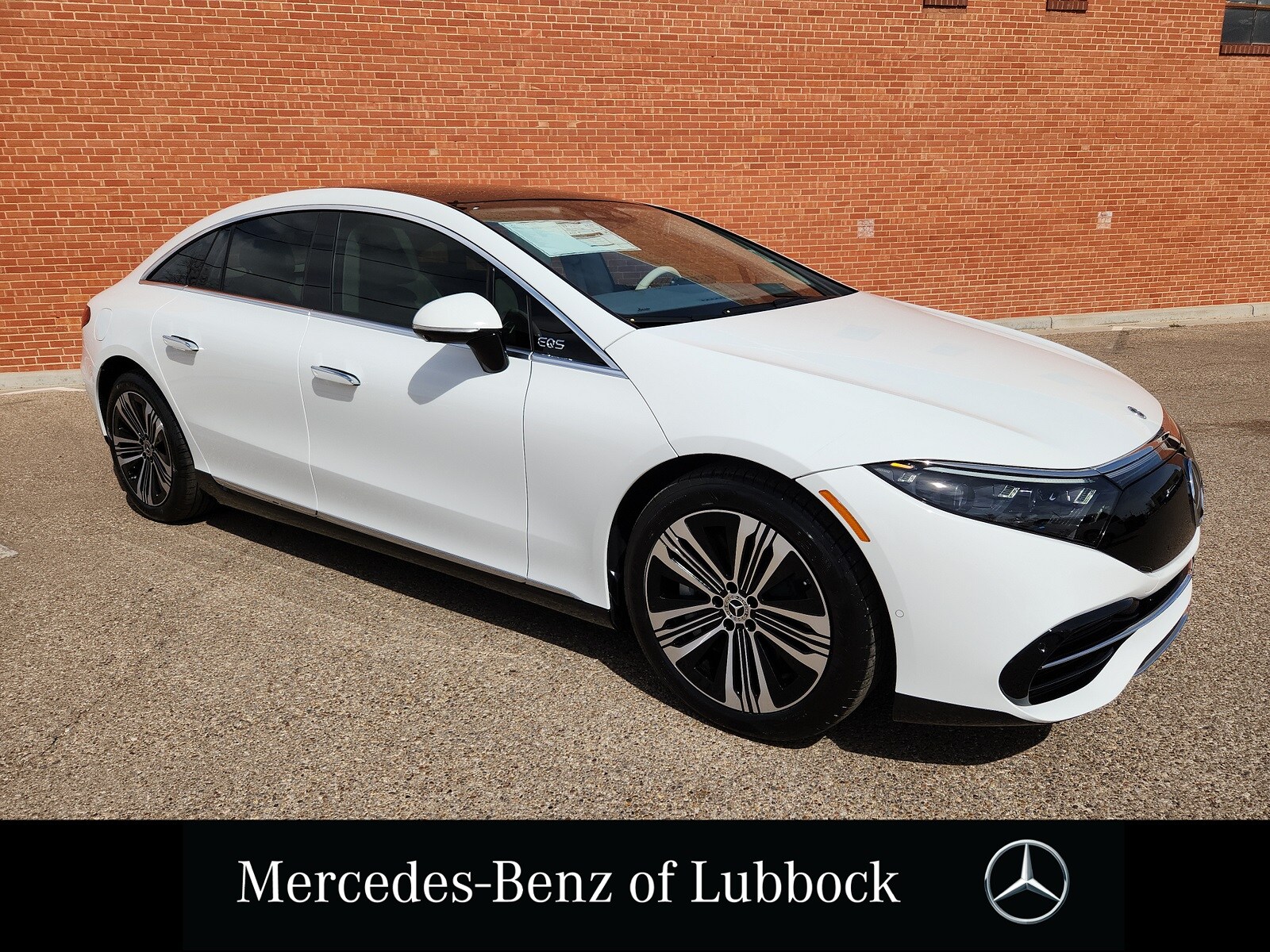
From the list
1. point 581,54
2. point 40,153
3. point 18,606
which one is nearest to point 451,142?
point 581,54

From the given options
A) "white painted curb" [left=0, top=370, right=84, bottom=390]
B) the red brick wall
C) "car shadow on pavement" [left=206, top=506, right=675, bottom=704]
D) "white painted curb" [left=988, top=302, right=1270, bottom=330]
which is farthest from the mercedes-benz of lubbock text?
"white painted curb" [left=988, top=302, right=1270, bottom=330]

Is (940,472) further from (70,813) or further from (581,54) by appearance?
(581,54)

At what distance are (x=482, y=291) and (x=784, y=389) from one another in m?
1.20

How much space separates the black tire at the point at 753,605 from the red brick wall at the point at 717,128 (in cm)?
714

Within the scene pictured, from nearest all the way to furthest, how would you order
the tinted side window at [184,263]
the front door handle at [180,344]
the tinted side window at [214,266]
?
the front door handle at [180,344], the tinted side window at [214,266], the tinted side window at [184,263]

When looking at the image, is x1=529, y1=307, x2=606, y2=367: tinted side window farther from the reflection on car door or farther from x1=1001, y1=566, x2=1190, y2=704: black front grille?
x1=1001, y1=566, x2=1190, y2=704: black front grille

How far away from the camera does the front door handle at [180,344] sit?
179 inches

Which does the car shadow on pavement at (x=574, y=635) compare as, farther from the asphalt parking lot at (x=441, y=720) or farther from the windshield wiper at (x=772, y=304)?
the windshield wiper at (x=772, y=304)

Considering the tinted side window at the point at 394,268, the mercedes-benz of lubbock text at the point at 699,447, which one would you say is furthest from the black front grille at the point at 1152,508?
the tinted side window at the point at 394,268

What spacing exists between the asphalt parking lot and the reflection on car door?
434 millimetres

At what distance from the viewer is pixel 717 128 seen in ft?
33.4

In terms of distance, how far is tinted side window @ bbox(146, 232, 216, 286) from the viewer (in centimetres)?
477

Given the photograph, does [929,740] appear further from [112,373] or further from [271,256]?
[112,373]

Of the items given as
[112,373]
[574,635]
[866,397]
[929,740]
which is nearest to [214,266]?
[112,373]
